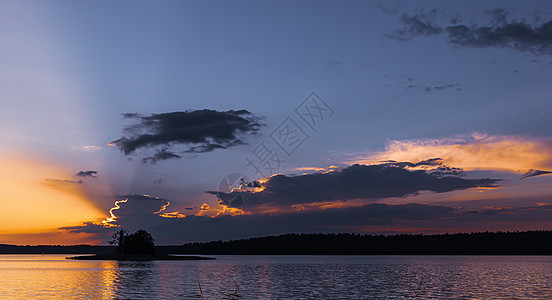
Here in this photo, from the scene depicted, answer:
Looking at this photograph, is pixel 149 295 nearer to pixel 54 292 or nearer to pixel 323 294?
pixel 54 292

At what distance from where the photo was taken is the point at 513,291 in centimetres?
7781

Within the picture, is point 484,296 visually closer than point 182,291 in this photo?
Yes

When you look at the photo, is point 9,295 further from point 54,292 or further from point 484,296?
point 484,296

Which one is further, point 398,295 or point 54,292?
point 54,292

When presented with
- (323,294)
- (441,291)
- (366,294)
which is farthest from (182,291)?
(441,291)

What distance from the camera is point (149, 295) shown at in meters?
68.6

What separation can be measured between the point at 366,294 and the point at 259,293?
595 inches

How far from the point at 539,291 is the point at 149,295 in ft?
191

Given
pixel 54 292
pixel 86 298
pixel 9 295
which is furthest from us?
pixel 54 292

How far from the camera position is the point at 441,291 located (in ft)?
255

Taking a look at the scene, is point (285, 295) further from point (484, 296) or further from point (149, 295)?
point (484, 296)

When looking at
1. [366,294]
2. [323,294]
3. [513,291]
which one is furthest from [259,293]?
[513,291]

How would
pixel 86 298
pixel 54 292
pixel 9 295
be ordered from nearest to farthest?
1. pixel 86 298
2. pixel 9 295
3. pixel 54 292

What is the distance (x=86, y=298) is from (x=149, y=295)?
316 inches
